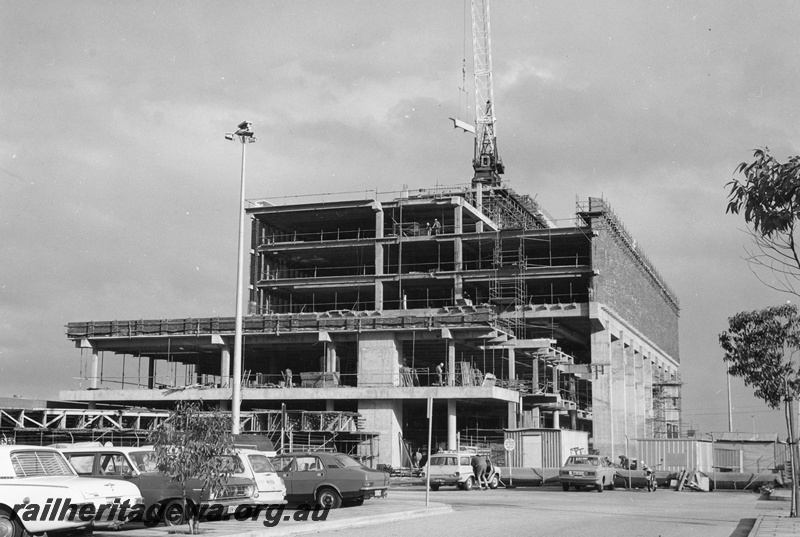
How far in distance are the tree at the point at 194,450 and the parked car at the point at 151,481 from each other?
1.23 metres

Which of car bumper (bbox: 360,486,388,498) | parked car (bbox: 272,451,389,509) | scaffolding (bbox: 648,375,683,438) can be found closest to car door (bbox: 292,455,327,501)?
parked car (bbox: 272,451,389,509)

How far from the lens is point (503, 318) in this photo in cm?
7331

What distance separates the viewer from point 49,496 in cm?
1413

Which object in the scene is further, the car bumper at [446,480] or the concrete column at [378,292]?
the concrete column at [378,292]

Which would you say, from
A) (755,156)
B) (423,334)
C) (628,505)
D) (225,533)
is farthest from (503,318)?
(755,156)

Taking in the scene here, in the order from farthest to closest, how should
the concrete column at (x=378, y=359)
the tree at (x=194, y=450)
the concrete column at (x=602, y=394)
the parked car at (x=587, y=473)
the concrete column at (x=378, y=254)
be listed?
the concrete column at (x=378, y=254)
the concrete column at (x=602, y=394)
the concrete column at (x=378, y=359)
the parked car at (x=587, y=473)
the tree at (x=194, y=450)

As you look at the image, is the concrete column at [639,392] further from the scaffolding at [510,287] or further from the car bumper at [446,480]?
the car bumper at [446,480]

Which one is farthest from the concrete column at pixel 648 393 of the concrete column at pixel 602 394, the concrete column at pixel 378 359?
the concrete column at pixel 378 359

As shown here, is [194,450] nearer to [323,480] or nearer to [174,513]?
[174,513]

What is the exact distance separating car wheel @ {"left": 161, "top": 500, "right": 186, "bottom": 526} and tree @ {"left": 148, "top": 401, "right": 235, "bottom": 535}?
134 centimetres

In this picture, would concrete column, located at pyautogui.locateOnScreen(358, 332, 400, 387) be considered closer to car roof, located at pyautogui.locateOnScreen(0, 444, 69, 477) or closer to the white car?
the white car

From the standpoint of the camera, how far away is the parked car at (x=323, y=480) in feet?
80.9

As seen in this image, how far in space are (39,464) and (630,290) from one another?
251 feet

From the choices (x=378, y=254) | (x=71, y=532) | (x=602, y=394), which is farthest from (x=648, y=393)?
(x=71, y=532)
